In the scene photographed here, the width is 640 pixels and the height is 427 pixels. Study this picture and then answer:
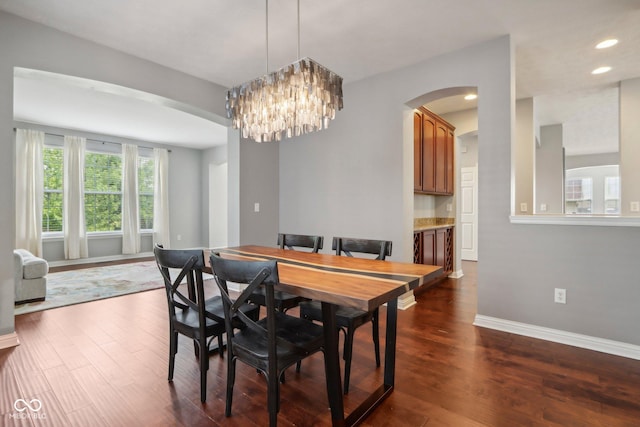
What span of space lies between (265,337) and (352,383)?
0.80 metres

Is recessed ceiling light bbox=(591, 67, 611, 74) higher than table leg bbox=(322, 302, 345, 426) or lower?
higher

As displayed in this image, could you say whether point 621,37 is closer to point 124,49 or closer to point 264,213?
point 264,213

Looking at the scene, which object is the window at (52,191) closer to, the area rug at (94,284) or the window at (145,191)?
the area rug at (94,284)

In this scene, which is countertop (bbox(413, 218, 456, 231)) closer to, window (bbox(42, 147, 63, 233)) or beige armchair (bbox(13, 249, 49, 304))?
beige armchair (bbox(13, 249, 49, 304))

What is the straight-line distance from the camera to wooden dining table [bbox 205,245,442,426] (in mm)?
1363

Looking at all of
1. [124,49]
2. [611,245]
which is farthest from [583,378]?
[124,49]

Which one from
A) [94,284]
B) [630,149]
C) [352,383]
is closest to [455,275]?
[630,149]

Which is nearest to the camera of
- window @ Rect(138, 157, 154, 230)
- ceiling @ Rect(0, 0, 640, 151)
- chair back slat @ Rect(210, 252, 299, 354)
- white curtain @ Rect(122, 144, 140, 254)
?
chair back slat @ Rect(210, 252, 299, 354)

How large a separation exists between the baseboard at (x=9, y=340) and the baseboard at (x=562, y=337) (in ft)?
13.2

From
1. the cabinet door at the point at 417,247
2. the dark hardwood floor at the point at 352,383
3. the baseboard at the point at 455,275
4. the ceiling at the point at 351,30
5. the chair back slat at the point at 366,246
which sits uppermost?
the ceiling at the point at 351,30

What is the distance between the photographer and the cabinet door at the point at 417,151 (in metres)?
3.82

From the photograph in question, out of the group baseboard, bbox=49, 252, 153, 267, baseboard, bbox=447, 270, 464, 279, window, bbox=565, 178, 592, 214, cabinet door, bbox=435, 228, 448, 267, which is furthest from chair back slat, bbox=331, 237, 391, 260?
window, bbox=565, 178, 592, 214

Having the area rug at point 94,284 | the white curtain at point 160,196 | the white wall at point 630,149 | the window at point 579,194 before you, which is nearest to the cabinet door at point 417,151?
the white wall at point 630,149

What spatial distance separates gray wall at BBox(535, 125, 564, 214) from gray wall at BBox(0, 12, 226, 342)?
232 inches
